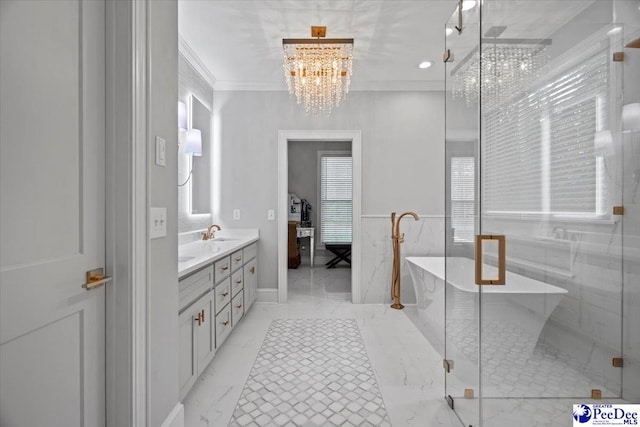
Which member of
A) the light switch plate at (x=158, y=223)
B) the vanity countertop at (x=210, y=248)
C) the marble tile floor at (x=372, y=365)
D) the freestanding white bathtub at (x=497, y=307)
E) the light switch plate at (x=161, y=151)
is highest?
the light switch plate at (x=161, y=151)

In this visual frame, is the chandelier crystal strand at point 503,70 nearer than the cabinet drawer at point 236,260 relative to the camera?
Yes

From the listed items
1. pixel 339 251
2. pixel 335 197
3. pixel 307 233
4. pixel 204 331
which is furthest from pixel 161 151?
pixel 335 197

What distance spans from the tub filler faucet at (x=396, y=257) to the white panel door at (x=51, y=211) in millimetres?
3074

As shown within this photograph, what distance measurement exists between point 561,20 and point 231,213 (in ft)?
11.2

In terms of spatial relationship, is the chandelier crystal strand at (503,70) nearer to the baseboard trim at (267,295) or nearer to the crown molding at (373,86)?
the crown molding at (373,86)

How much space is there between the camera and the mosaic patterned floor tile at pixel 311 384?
177 cm

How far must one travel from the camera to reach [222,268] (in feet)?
8.00

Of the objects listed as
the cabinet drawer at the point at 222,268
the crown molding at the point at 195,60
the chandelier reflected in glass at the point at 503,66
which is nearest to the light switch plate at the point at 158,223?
the cabinet drawer at the point at 222,268

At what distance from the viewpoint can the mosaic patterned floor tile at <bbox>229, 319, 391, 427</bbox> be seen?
1.77 meters

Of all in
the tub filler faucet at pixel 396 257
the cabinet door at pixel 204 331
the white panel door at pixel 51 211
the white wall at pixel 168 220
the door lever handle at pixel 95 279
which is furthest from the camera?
the tub filler faucet at pixel 396 257

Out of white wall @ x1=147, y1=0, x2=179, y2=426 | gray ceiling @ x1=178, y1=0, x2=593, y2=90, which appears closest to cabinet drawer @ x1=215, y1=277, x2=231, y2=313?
white wall @ x1=147, y1=0, x2=179, y2=426

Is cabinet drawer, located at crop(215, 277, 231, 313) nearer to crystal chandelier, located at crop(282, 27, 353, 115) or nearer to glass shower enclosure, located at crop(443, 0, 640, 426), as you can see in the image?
glass shower enclosure, located at crop(443, 0, 640, 426)

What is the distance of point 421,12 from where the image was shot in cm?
254

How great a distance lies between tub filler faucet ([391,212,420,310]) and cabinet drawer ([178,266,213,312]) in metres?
2.29
